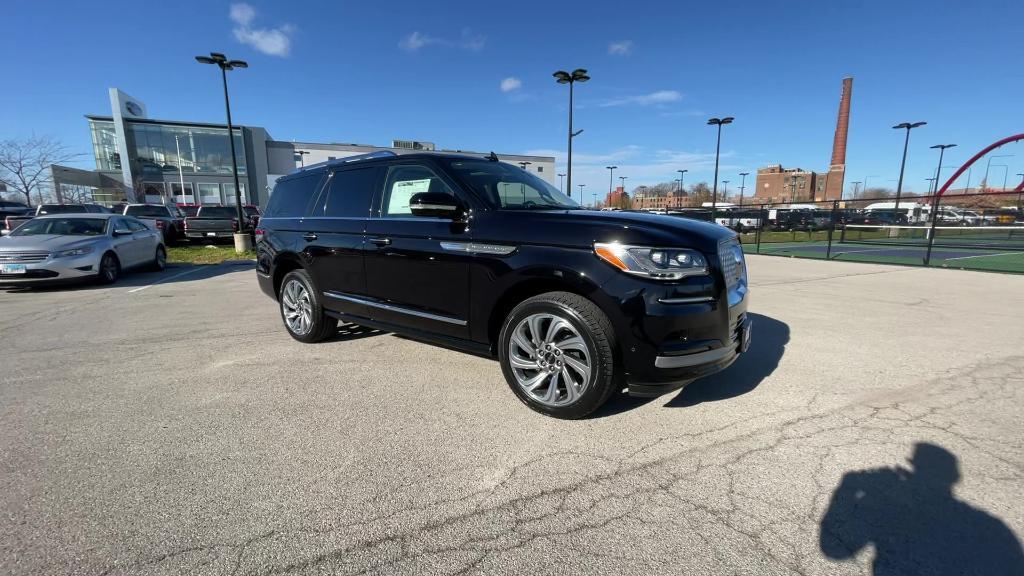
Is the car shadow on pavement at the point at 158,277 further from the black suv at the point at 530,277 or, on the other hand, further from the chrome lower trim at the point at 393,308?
the black suv at the point at 530,277

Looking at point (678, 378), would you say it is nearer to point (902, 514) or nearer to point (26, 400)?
point (902, 514)

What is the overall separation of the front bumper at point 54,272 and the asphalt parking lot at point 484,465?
4.90 m

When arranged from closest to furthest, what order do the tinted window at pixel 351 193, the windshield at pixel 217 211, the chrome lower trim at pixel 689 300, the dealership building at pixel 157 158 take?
the chrome lower trim at pixel 689 300, the tinted window at pixel 351 193, the windshield at pixel 217 211, the dealership building at pixel 157 158

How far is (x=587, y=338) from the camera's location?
112 inches

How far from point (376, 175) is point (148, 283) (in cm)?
816

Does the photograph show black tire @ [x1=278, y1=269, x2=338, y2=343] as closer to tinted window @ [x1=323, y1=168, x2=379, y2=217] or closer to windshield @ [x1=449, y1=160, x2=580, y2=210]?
tinted window @ [x1=323, y1=168, x2=379, y2=217]

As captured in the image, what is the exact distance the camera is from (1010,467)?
248cm

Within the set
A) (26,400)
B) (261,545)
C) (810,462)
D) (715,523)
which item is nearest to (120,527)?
(261,545)

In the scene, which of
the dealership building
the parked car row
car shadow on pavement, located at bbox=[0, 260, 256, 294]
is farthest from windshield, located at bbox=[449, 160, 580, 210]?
the dealership building

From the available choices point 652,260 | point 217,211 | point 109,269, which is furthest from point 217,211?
point 652,260

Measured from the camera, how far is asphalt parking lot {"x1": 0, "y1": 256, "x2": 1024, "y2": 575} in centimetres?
189

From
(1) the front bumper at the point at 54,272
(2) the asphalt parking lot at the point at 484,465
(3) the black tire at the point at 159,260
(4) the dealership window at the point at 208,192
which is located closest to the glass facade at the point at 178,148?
(4) the dealership window at the point at 208,192

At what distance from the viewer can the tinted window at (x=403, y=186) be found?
149 inches

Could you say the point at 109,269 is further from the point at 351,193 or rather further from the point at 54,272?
the point at 351,193
